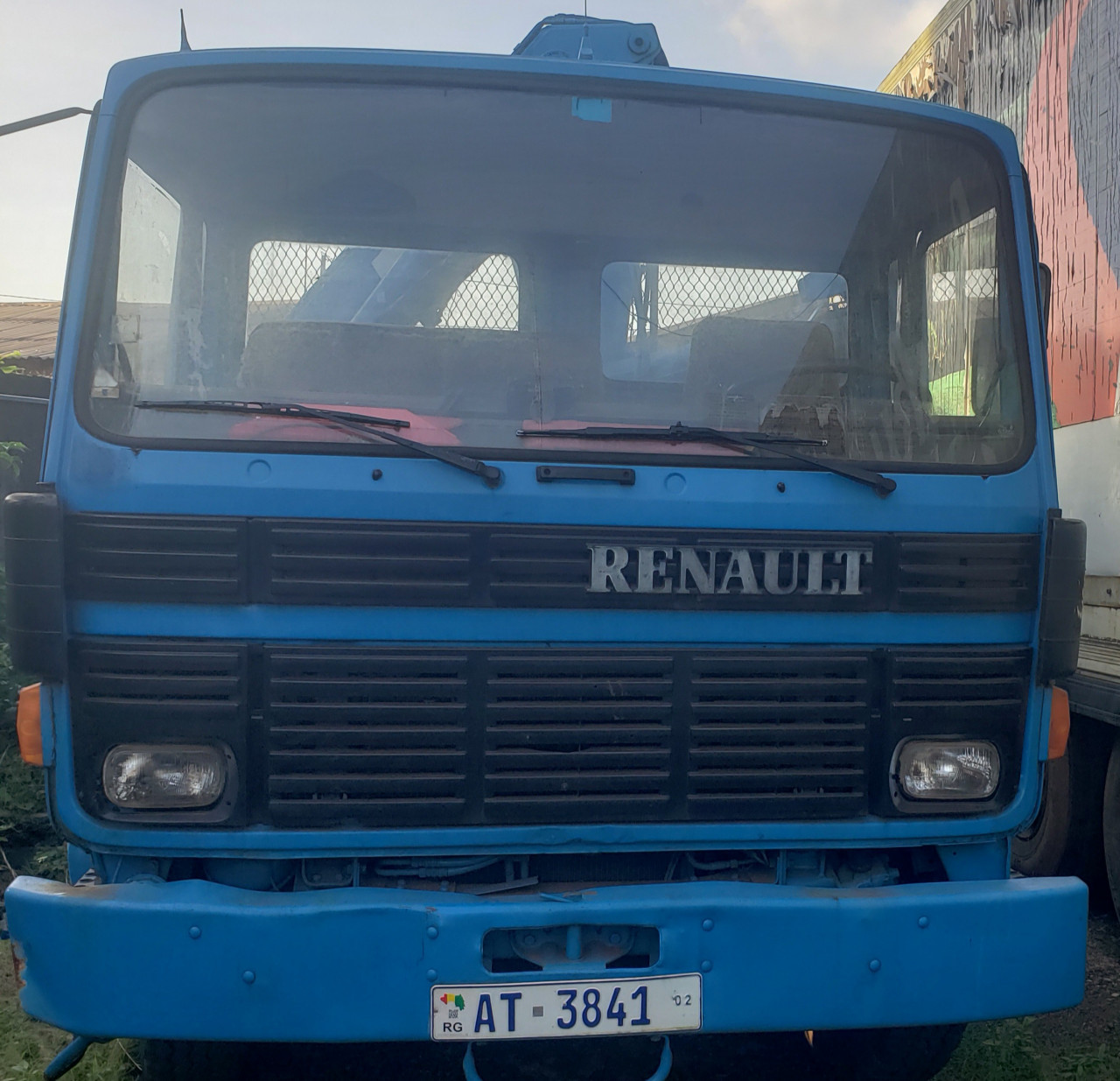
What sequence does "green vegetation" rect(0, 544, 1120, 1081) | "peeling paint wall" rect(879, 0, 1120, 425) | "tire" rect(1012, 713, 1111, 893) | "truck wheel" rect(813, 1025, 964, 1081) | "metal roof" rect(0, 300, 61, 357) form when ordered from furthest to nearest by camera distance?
"metal roof" rect(0, 300, 61, 357) < "tire" rect(1012, 713, 1111, 893) < "peeling paint wall" rect(879, 0, 1120, 425) < "green vegetation" rect(0, 544, 1120, 1081) < "truck wheel" rect(813, 1025, 964, 1081)

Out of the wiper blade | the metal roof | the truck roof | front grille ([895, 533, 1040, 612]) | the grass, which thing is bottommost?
the grass

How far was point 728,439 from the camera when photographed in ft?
7.98

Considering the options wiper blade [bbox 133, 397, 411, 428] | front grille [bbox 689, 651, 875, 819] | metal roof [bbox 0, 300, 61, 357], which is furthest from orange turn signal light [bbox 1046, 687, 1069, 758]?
metal roof [bbox 0, 300, 61, 357]

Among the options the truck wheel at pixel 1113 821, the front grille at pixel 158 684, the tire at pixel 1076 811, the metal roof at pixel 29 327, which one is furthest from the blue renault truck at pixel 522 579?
the metal roof at pixel 29 327

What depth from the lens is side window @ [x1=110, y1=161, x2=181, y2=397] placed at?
2381 mm

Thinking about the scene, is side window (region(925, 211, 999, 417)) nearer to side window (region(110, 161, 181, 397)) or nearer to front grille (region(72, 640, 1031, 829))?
front grille (region(72, 640, 1031, 829))

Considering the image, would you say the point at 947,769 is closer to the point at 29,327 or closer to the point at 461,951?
the point at 461,951

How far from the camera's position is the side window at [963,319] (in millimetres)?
2652

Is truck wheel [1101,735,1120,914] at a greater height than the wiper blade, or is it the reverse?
the wiper blade

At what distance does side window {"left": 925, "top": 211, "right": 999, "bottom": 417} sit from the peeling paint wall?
1.01 m

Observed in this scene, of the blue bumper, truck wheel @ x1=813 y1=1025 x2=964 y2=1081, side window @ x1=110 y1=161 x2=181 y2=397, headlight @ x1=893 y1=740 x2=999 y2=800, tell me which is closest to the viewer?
→ the blue bumper

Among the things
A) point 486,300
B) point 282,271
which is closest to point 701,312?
point 486,300

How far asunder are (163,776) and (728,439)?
54.7 inches

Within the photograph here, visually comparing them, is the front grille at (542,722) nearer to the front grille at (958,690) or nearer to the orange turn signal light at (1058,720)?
the front grille at (958,690)
